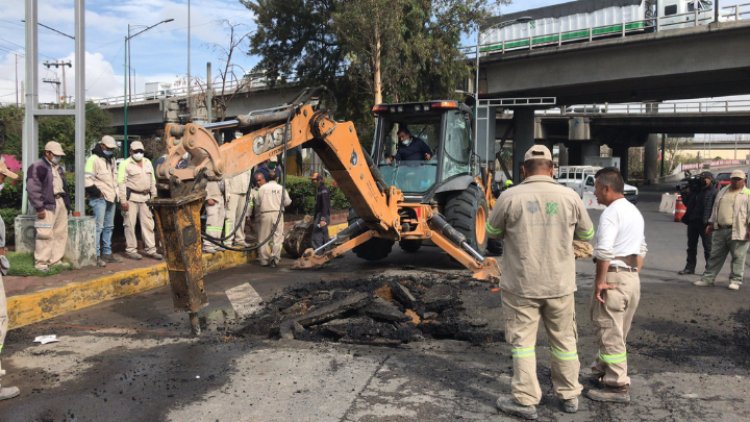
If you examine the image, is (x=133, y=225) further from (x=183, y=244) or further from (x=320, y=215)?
(x=183, y=244)

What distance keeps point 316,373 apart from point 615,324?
226cm

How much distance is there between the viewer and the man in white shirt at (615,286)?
4.16m

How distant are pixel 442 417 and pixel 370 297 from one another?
2694 mm

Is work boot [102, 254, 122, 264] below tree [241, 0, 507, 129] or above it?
below

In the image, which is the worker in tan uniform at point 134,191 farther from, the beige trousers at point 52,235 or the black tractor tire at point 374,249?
the black tractor tire at point 374,249

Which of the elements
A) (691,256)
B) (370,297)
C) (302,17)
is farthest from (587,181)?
(370,297)

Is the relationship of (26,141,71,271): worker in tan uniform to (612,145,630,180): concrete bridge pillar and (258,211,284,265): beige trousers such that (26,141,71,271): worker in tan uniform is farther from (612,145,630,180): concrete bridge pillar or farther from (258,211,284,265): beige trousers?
(612,145,630,180): concrete bridge pillar

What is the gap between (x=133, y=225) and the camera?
9.28 meters

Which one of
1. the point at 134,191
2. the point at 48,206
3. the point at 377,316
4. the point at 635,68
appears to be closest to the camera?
the point at 377,316

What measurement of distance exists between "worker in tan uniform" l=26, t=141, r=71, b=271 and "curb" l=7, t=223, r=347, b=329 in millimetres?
996

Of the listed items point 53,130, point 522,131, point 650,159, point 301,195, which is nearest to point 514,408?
point 301,195

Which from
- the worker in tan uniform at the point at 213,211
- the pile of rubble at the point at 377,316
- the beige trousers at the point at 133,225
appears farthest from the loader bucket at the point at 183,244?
the worker in tan uniform at the point at 213,211

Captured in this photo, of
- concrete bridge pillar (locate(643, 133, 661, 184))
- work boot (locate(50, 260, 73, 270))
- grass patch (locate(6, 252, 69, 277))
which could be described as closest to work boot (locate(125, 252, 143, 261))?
work boot (locate(50, 260, 73, 270))

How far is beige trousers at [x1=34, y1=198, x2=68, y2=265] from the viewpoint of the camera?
778cm
